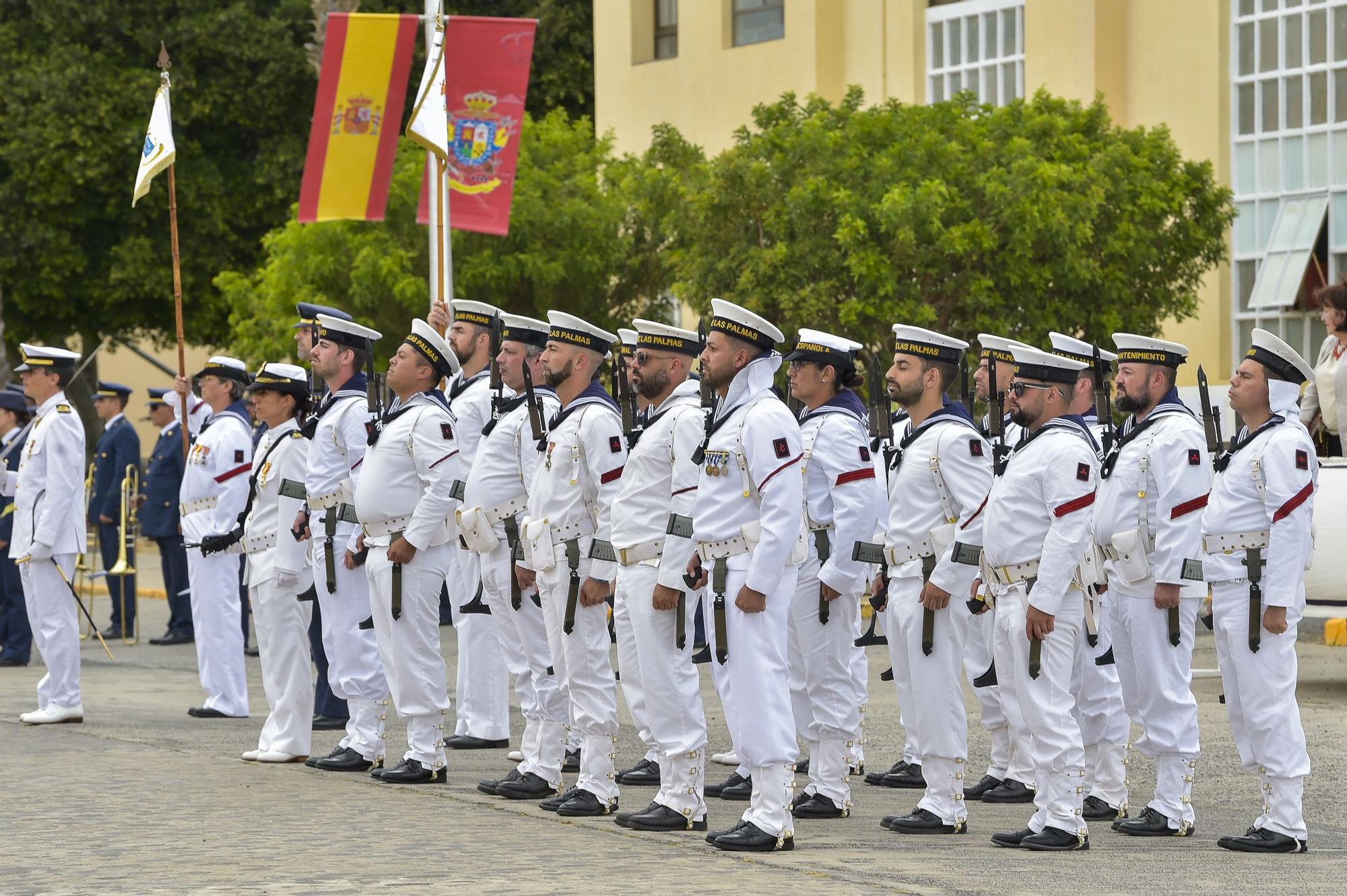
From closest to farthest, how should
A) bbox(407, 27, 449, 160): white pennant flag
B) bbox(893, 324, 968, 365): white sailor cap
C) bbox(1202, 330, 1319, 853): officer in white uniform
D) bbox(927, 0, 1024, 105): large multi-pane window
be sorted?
bbox(1202, 330, 1319, 853): officer in white uniform → bbox(893, 324, 968, 365): white sailor cap → bbox(407, 27, 449, 160): white pennant flag → bbox(927, 0, 1024, 105): large multi-pane window

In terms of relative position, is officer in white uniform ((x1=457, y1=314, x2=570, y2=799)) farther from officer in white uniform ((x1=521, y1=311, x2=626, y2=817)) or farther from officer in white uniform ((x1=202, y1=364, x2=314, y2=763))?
officer in white uniform ((x1=202, y1=364, x2=314, y2=763))

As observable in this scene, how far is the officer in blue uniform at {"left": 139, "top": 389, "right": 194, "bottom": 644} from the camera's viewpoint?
738 inches

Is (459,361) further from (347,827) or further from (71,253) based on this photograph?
(71,253)

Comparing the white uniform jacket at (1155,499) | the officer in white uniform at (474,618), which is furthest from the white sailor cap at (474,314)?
the white uniform jacket at (1155,499)

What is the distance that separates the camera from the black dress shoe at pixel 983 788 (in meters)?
10.4

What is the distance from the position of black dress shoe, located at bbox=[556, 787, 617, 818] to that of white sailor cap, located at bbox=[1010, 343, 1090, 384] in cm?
267

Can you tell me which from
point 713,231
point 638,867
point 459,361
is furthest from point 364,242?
point 638,867

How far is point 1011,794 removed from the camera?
33.5ft

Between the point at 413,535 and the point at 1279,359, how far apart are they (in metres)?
4.22

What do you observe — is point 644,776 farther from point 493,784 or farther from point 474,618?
point 474,618

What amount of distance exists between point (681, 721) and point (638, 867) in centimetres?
92

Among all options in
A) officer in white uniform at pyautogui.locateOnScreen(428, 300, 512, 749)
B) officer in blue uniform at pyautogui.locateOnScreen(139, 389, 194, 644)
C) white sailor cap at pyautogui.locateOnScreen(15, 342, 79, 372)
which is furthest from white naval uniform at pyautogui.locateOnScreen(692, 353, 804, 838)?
officer in blue uniform at pyautogui.locateOnScreen(139, 389, 194, 644)

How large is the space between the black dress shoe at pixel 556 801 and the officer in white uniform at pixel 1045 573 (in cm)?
197

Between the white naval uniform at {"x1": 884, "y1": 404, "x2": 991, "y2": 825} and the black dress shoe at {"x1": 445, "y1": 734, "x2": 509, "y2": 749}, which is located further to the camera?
the black dress shoe at {"x1": 445, "y1": 734, "x2": 509, "y2": 749}
